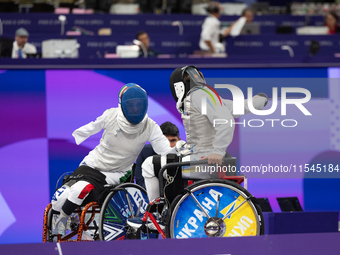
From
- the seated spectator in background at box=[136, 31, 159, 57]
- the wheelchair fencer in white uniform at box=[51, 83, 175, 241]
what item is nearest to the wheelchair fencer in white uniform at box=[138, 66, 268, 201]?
the wheelchair fencer in white uniform at box=[51, 83, 175, 241]

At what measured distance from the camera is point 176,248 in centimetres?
238

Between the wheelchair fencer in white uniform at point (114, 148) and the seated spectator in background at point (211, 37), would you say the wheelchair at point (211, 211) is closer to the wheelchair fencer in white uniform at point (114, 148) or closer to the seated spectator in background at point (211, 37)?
the wheelchair fencer in white uniform at point (114, 148)

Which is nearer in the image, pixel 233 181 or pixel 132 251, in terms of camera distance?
pixel 132 251

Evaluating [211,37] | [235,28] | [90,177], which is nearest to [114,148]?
[90,177]

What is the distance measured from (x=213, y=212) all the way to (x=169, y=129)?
4.39ft

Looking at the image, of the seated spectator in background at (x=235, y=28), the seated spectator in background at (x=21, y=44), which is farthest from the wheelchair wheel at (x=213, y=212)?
the seated spectator in background at (x=235, y=28)

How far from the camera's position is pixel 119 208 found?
3.18 meters

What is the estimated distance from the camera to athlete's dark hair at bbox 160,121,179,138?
157 inches

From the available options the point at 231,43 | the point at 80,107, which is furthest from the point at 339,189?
the point at 231,43

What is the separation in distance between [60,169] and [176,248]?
2.12 m

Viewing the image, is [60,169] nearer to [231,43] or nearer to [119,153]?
[119,153]

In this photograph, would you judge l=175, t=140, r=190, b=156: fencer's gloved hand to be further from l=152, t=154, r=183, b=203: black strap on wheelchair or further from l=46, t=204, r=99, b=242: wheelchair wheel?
l=46, t=204, r=99, b=242: wheelchair wheel

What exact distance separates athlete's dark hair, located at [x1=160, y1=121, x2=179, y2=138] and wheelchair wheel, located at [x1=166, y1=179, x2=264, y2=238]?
48.7 inches

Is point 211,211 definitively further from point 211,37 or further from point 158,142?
point 211,37
